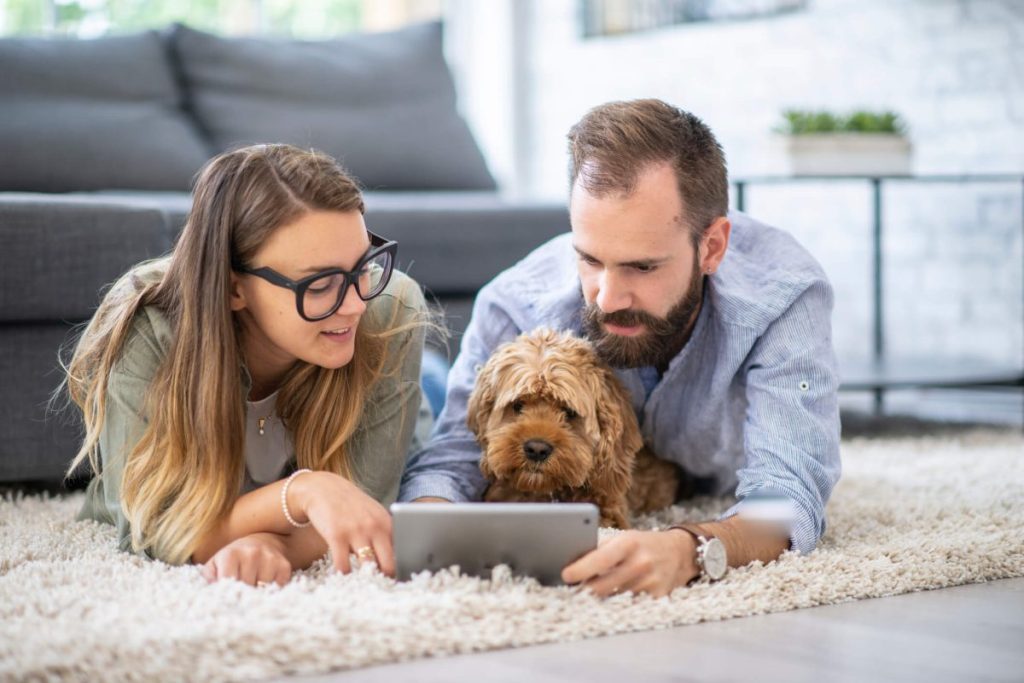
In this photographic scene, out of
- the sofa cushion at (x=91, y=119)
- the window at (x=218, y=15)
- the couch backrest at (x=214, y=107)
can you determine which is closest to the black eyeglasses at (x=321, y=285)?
the couch backrest at (x=214, y=107)

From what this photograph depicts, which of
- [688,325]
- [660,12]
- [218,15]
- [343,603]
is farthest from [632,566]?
[218,15]

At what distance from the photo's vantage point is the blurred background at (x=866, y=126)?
11.4ft

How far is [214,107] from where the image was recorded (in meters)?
3.55

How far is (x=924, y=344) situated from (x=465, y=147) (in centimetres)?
165

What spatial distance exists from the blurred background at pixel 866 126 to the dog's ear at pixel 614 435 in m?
1.31

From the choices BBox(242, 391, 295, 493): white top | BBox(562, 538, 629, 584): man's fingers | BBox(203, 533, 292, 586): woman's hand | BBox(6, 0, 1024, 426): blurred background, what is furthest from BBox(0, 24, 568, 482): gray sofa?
BBox(562, 538, 629, 584): man's fingers

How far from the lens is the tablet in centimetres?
149

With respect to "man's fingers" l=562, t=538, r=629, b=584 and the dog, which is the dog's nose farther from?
"man's fingers" l=562, t=538, r=629, b=584

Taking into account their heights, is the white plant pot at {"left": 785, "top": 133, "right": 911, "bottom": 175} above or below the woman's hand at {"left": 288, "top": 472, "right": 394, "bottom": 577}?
above

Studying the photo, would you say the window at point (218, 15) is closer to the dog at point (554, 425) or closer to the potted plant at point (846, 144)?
the potted plant at point (846, 144)

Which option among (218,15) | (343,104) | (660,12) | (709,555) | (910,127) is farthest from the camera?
(218,15)

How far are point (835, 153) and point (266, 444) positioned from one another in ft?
6.72

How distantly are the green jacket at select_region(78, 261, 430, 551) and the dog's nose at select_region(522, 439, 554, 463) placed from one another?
217 millimetres

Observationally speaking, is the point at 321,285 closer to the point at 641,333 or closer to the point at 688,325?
the point at 641,333
